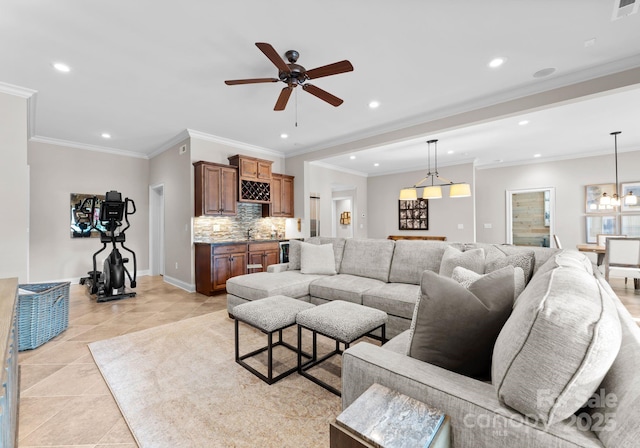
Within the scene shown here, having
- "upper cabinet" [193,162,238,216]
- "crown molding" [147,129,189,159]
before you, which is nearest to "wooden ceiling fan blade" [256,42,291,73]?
"upper cabinet" [193,162,238,216]

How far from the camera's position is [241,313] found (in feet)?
7.37

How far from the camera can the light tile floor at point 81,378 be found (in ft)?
5.22

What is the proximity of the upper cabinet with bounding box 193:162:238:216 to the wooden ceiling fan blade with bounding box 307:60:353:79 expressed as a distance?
2.93 metres

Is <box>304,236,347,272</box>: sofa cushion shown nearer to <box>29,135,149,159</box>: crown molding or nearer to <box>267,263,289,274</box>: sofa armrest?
<box>267,263,289,274</box>: sofa armrest

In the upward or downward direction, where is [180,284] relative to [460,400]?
downward

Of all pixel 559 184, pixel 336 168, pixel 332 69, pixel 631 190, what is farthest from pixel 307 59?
pixel 631 190

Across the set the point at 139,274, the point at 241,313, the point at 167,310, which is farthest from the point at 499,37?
the point at 139,274

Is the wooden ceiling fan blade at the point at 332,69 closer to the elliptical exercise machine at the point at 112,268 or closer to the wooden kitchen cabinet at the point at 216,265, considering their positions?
the wooden kitchen cabinet at the point at 216,265

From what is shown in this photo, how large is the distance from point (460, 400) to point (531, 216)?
7.80 m

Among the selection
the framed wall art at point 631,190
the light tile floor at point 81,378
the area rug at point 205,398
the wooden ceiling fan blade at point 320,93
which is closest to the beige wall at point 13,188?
the light tile floor at point 81,378

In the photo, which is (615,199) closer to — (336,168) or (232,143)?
(336,168)

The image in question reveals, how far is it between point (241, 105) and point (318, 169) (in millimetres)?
3523

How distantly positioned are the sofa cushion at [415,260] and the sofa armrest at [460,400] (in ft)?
6.46

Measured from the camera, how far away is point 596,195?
6.12 metres
